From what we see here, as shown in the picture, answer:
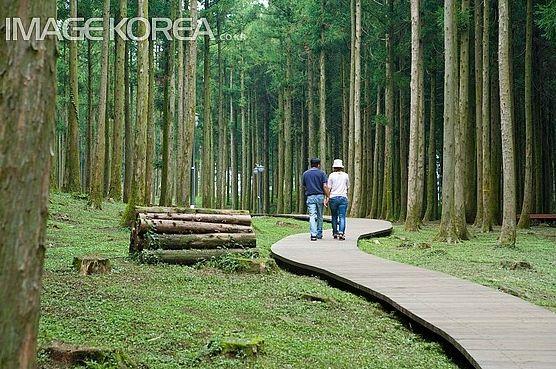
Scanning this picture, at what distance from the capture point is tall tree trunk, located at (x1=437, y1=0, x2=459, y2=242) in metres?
17.1

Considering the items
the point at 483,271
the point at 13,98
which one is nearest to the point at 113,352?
the point at 13,98

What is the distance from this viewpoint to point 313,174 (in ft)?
48.8

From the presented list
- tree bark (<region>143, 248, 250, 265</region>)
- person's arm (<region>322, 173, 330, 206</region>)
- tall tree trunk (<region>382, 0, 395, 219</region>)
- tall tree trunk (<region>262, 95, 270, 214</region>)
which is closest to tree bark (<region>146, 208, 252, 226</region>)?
tree bark (<region>143, 248, 250, 265</region>)

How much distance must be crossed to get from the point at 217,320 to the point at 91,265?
3085 millimetres

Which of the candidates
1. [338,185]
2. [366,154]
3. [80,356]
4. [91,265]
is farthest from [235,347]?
[366,154]

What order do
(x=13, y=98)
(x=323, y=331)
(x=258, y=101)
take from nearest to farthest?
(x=13, y=98) < (x=323, y=331) < (x=258, y=101)

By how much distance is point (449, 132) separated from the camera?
674 inches

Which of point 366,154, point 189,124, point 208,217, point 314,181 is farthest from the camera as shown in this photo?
point 366,154

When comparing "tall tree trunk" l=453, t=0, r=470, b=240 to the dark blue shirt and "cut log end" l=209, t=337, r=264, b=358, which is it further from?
"cut log end" l=209, t=337, r=264, b=358

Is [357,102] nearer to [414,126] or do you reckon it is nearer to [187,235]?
[414,126]

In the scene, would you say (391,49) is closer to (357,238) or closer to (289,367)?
(357,238)

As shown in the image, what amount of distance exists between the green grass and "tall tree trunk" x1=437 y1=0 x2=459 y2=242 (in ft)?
1.96

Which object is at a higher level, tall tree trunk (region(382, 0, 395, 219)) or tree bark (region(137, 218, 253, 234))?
tall tree trunk (region(382, 0, 395, 219))

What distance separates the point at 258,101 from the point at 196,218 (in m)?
41.8
